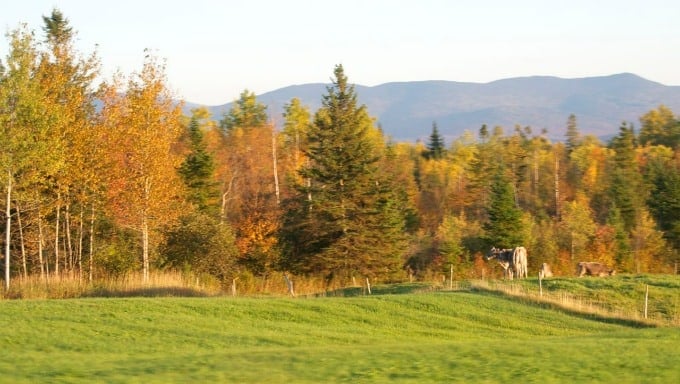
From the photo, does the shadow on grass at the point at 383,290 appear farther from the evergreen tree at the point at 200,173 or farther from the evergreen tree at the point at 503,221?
the evergreen tree at the point at 503,221

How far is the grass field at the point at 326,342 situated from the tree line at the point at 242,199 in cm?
1206

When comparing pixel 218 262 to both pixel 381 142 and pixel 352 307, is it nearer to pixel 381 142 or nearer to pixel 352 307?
pixel 352 307

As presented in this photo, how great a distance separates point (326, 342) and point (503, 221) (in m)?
47.9

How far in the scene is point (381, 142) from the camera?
106m

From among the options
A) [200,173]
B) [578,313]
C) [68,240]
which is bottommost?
[578,313]

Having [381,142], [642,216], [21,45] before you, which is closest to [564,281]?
[21,45]

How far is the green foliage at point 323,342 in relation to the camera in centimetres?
1476

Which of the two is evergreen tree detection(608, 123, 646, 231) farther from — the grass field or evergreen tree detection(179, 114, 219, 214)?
the grass field

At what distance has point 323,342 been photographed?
22.4 m

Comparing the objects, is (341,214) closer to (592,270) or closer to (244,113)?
(592,270)

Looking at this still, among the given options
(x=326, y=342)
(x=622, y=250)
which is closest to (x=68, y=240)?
(x=326, y=342)

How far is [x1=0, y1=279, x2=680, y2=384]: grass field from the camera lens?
14.7m

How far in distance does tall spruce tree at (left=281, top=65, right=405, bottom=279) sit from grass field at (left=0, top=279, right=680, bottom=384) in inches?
835

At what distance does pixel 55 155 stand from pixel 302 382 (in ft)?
83.7
